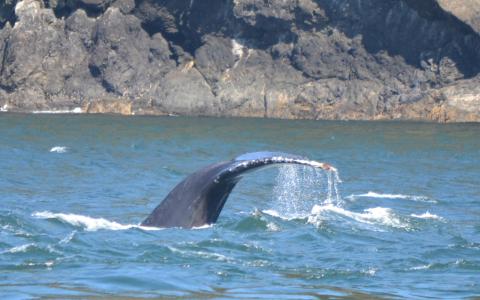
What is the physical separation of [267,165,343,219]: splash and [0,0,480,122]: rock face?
32.0 meters

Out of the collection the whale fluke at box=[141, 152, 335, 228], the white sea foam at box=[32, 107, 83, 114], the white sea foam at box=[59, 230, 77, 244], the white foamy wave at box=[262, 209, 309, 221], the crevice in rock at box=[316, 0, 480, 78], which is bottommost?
the white sea foam at box=[32, 107, 83, 114]

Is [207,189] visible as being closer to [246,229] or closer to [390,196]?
[246,229]

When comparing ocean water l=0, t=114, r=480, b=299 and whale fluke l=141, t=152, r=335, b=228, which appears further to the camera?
ocean water l=0, t=114, r=480, b=299

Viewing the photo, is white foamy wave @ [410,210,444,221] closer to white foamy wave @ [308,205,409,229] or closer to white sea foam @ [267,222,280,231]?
white foamy wave @ [308,205,409,229]

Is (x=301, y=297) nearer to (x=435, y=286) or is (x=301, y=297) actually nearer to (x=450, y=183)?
(x=435, y=286)

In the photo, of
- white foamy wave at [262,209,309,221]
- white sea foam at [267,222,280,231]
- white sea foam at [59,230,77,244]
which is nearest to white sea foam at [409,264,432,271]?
white sea foam at [267,222,280,231]

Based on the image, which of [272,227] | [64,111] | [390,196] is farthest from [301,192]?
[64,111]

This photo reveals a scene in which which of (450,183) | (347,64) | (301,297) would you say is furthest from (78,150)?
(347,64)

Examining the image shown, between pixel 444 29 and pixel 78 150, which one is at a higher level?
pixel 444 29

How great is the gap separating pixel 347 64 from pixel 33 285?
2145 inches

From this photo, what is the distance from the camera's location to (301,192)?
23312 mm

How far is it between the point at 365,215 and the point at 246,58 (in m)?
47.6

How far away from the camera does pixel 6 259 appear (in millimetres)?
12422

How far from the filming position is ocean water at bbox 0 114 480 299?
444 inches
